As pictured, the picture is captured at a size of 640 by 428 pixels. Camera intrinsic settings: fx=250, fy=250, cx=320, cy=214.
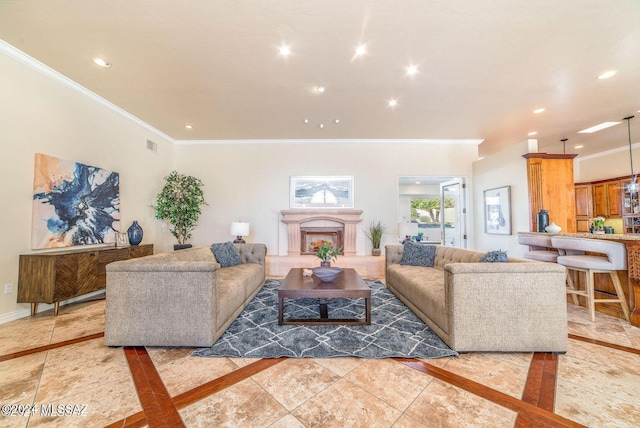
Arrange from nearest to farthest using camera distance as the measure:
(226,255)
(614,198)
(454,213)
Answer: (226,255) → (454,213) → (614,198)

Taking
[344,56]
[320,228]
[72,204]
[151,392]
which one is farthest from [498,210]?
[72,204]

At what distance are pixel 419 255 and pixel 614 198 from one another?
20.9 feet

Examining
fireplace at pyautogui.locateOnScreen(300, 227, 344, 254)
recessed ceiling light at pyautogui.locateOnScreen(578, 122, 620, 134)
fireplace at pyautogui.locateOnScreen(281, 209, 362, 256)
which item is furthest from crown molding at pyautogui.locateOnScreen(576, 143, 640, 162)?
fireplace at pyautogui.locateOnScreen(300, 227, 344, 254)

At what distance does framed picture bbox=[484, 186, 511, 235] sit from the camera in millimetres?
4820

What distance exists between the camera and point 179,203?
491 centimetres

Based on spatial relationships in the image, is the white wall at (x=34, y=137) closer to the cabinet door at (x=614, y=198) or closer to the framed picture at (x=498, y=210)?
the framed picture at (x=498, y=210)

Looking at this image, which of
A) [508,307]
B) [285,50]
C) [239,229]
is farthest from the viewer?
[239,229]

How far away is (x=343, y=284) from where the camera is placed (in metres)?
2.73

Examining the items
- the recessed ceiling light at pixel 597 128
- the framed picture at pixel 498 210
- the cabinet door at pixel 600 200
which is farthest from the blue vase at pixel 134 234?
the cabinet door at pixel 600 200

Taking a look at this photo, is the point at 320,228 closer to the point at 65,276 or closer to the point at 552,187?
the point at 65,276

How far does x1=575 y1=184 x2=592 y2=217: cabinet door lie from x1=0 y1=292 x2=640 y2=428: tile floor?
662cm

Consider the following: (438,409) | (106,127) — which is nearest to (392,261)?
(438,409)

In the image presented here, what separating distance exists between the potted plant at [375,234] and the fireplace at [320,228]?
0.33 metres

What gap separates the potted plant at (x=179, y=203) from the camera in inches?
189
